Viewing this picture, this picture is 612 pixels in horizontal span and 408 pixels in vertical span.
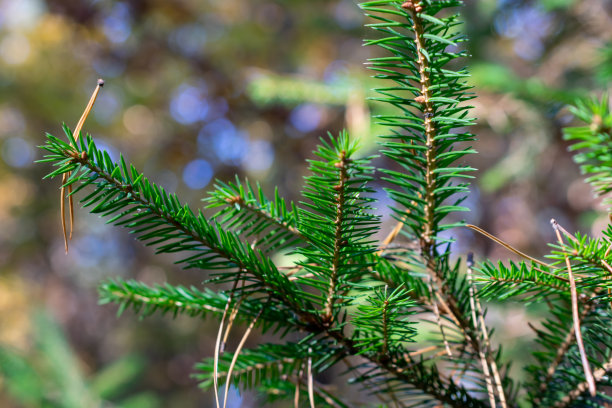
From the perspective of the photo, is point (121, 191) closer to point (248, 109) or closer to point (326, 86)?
point (326, 86)

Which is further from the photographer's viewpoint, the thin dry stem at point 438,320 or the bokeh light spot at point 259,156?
the bokeh light spot at point 259,156

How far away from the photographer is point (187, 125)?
7.33ft

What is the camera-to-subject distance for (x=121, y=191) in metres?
0.23

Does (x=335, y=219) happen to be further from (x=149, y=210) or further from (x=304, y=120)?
(x=304, y=120)

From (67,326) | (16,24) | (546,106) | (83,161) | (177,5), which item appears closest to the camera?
(83,161)

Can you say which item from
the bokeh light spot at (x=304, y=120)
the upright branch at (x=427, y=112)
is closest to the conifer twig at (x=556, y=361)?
the upright branch at (x=427, y=112)

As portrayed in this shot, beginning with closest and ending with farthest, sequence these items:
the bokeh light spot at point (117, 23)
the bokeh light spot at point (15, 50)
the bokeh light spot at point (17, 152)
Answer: the bokeh light spot at point (117, 23) → the bokeh light spot at point (15, 50) → the bokeh light spot at point (17, 152)

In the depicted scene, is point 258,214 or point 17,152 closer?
point 258,214

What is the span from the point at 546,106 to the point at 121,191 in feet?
3.01

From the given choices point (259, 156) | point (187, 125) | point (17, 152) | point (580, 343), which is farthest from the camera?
point (17, 152)

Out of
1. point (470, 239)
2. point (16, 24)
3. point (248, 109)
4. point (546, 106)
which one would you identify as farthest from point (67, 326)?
point (546, 106)

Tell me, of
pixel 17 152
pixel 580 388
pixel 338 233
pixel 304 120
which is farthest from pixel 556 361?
pixel 17 152

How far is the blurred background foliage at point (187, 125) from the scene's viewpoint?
1150mm

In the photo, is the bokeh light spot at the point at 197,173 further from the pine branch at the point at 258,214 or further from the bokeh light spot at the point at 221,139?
the pine branch at the point at 258,214
